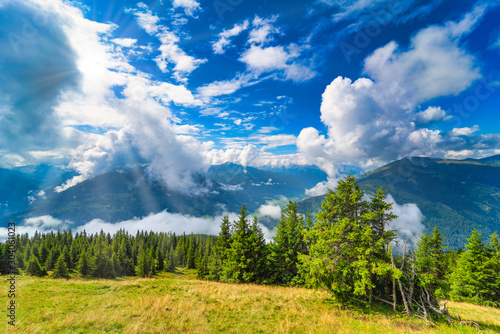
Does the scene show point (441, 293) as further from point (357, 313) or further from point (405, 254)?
point (357, 313)

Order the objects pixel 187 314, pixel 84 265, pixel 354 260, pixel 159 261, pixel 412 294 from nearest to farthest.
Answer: pixel 187 314 → pixel 412 294 → pixel 354 260 → pixel 84 265 → pixel 159 261

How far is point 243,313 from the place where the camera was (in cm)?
1211

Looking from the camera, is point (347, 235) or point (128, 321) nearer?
point (128, 321)

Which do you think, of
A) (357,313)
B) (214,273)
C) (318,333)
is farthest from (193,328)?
(214,273)

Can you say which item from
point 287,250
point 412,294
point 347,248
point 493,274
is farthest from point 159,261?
point 493,274

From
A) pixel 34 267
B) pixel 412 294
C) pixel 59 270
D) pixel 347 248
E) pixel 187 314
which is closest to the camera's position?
pixel 187 314

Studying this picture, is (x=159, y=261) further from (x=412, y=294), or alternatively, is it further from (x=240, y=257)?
(x=412, y=294)

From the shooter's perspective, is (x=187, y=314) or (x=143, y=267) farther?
(x=143, y=267)

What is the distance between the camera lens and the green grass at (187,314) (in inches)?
363

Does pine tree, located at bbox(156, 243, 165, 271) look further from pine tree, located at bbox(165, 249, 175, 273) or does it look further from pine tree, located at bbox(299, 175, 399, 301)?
pine tree, located at bbox(299, 175, 399, 301)

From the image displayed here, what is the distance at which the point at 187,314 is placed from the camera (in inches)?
432

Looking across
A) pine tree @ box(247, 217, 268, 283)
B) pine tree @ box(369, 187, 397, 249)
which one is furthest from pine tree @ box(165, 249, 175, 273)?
pine tree @ box(369, 187, 397, 249)

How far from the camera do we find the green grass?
9.23 metres

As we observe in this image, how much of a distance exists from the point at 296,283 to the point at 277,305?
61.3 ft
